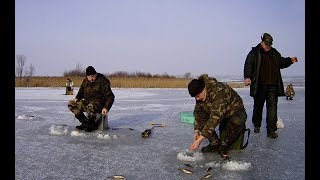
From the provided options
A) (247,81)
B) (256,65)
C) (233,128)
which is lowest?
(233,128)

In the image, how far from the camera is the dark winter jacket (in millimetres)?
6246

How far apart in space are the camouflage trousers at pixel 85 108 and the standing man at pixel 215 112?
7.72 feet

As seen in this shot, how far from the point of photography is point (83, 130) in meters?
6.66

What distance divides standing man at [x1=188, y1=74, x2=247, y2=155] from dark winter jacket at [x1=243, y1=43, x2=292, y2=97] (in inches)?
58.8

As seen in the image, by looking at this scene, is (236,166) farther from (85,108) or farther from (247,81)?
(85,108)

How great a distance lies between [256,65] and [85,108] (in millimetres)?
3050

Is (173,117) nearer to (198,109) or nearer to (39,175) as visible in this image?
(198,109)

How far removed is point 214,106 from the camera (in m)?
4.47

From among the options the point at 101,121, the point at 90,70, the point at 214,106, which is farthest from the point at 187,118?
the point at 214,106

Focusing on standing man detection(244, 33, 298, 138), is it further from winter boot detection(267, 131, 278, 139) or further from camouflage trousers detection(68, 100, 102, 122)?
camouflage trousers detection(68, 100, 102, 122)

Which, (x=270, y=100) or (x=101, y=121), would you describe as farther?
(x=101, y=121)

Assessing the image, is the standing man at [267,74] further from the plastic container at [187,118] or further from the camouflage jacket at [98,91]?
the camouflage jacket at [98,91]
